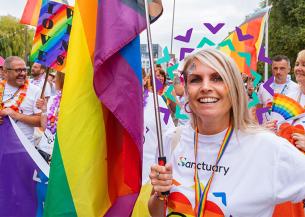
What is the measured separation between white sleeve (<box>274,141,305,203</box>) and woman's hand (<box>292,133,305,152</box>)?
2.77ft

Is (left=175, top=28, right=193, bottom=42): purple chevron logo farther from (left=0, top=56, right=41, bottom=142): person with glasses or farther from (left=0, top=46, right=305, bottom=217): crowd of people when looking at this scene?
(left=0, top=56, right=41, bottom=142): person with glasses

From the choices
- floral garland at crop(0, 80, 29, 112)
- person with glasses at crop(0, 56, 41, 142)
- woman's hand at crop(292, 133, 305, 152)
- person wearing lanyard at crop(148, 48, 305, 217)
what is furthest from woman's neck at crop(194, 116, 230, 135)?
floral garland at crop(0, 80, 29, 112)

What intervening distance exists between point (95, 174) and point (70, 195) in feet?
0.58

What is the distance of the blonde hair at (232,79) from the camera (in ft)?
6.79

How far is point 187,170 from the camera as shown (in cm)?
217

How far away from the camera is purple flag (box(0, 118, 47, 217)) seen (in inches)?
140

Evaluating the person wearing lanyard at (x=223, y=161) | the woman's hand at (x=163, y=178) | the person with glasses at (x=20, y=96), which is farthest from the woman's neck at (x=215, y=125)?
the person with glasses at (x=20, y=96)

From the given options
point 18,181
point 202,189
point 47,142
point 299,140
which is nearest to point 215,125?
point 202,189

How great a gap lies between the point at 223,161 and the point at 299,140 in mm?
990

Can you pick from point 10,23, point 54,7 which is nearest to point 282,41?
point 54,7

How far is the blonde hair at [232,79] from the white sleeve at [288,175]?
0.77 feet

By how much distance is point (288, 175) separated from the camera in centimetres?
199

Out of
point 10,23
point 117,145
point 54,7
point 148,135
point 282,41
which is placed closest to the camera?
point 117,145

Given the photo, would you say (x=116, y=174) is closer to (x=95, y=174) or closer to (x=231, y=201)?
(x=95, y=174)
